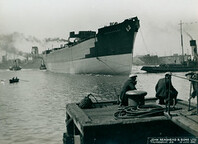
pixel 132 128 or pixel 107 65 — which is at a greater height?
pixel 107 65

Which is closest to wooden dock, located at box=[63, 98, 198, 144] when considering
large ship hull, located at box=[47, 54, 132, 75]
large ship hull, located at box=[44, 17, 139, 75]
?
large ship hull, located at box=[44, 17, 139, 75]

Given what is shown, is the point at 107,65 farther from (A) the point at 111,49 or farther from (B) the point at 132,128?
(B) the point at 132,128

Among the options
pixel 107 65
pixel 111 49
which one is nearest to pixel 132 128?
pixel 111 49

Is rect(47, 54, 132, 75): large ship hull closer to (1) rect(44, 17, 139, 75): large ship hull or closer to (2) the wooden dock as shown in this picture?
(1) rect(44, 17, 139, 75): large ship hull

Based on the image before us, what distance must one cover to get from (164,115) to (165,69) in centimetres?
5663

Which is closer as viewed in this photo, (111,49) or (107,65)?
(111,49)

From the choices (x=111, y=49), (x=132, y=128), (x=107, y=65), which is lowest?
(x=132, y=128)

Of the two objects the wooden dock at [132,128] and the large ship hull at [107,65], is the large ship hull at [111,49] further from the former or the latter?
the wooden dock at [132,128]

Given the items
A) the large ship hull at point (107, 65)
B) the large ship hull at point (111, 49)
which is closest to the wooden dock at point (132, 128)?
the large ship hull at point (111, 49)

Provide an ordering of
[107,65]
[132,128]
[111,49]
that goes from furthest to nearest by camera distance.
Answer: [107,65] < [111,49] < [132,128]

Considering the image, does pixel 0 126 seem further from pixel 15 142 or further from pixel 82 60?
pixel 82 60

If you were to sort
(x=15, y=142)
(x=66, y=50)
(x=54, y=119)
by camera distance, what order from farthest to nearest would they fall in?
(x=66, y=50) < (x=54, y=119) < (x=15, y=142)

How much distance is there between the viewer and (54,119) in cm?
1427

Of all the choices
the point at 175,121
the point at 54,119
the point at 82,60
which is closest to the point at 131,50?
the point at 82,60
